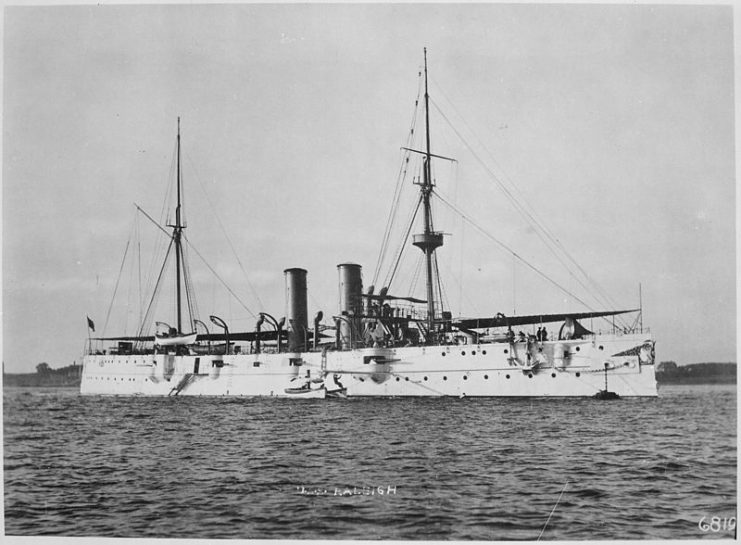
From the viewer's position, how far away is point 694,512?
1034cm

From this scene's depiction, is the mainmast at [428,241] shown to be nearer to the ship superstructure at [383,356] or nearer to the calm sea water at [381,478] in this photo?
the ship superstructure at [383,356]

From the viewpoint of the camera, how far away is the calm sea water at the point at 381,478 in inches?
391

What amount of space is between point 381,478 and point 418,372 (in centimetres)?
1692

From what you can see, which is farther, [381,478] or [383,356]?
[383,356]

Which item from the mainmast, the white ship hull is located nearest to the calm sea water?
the white ship hull

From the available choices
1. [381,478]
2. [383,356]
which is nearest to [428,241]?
[383,356]

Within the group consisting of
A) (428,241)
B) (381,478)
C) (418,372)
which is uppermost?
(428,241)

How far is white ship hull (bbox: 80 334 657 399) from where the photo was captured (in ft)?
86.2

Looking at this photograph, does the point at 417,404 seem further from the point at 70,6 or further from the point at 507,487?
the point at 70,6

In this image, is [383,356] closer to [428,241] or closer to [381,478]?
[428,241]

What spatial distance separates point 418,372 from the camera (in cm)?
2895

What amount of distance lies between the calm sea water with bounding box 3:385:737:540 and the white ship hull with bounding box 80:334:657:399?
6454 mm

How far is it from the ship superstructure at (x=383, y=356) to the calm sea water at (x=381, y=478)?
6591 millimetres

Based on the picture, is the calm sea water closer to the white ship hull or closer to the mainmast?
the white ship hull
